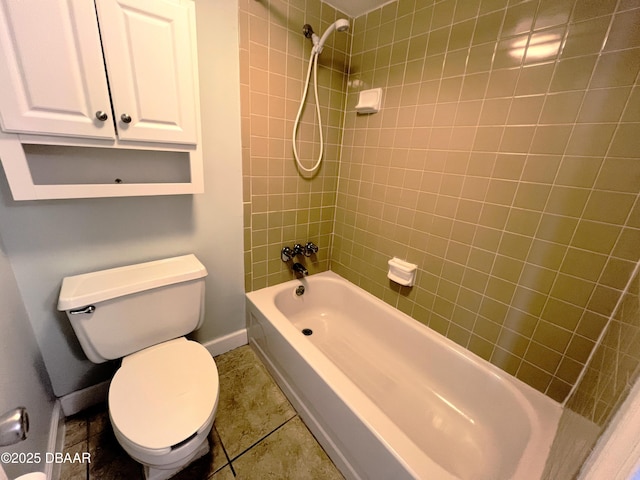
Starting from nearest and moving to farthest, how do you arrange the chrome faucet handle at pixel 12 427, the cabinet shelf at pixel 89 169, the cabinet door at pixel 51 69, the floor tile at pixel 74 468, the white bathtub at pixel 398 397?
the chrome faucet handle at pixel 12 427
the cabinet door at pixel 51 69
the cabinet shelf at pixel 89 169
the white bathtub at pixel 398 397
the floor tile at pixel 74 468

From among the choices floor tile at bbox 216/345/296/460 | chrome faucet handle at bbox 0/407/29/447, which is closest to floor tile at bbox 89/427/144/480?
floor tile at bbox 216/345/296/460

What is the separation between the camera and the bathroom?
0.89 metres

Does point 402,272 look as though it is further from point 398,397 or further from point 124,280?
point 124,280

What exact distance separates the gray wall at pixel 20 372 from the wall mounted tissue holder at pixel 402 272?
1.61 m

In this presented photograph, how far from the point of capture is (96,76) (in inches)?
32.8

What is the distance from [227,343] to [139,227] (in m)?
0.94

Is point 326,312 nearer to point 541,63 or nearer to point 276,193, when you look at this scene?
point 276,193

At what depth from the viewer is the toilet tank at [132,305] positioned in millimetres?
997

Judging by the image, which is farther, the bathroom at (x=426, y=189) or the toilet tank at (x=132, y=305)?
the toilet tank at (x=132, y=305)

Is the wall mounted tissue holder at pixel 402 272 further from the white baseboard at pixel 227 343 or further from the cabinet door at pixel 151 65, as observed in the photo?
the cabinet door at pixel 151 65

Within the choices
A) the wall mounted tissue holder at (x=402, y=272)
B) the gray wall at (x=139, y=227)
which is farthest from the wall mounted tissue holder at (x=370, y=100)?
the wall mounted tissue holder at (x=402, y=272)

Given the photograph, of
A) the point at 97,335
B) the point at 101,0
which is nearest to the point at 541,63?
the point at 101,0

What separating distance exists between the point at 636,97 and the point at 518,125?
0.30 meters

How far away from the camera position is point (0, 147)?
2.52ft
